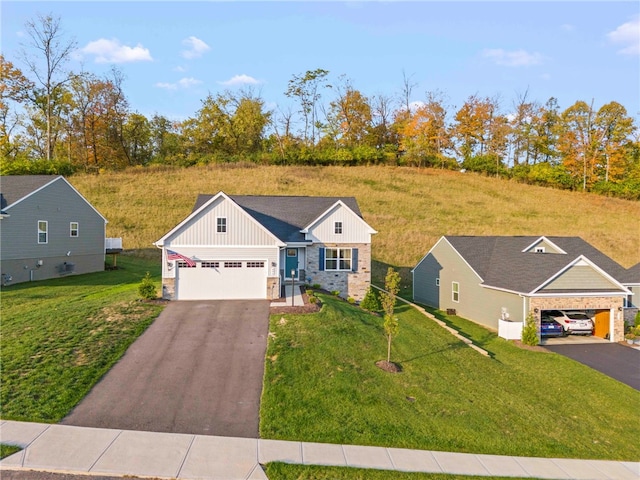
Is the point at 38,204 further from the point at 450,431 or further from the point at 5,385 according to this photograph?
the point at 450,431

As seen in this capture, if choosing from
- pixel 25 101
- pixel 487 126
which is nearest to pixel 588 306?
pixel 487 126

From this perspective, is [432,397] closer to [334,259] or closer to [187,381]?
[187,381]

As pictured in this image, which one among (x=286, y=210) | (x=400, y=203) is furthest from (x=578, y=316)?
(x=400, y=203)

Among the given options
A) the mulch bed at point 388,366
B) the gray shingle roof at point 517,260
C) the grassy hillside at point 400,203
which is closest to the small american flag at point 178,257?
the mulch bed at point 388,366

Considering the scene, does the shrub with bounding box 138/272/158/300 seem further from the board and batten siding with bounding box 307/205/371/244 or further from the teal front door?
the board and batten siding with bounding box 307/205/371/244

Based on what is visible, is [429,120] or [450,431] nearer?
[450,431]
